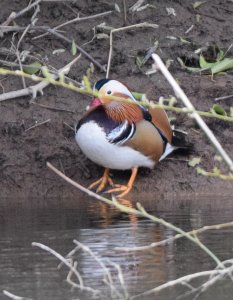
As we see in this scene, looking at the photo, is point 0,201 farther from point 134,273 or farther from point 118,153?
point 134,273

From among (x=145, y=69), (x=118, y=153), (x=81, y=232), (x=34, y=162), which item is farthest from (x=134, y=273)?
(x=145, y=69)

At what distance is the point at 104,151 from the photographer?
31.0 feet

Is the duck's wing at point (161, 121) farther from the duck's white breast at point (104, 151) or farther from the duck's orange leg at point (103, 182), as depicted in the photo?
the duck's orange leg at point (103, 182)

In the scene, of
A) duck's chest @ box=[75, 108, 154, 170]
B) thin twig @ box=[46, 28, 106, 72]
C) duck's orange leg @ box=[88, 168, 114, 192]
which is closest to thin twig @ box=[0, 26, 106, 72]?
thin twig @ box=[46, 28, 106, 72]

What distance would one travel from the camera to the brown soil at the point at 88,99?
9828 millimetres

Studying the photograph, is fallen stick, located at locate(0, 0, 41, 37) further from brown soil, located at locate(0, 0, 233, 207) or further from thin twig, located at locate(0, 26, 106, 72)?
brown soil, located at locate(0, 0, 233, 207)

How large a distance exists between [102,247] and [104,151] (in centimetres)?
252

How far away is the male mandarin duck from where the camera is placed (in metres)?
9.40

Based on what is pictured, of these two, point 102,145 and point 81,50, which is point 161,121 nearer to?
point 102,145

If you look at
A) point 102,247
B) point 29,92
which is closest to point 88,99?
point 29,92

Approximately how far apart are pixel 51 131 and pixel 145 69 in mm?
1457

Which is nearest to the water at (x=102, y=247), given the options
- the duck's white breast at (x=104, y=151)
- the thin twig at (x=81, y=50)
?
the duck's white breast at (x=104, y=151)

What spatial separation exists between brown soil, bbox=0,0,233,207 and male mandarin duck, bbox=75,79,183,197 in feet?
1.15

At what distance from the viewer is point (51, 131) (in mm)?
10250
